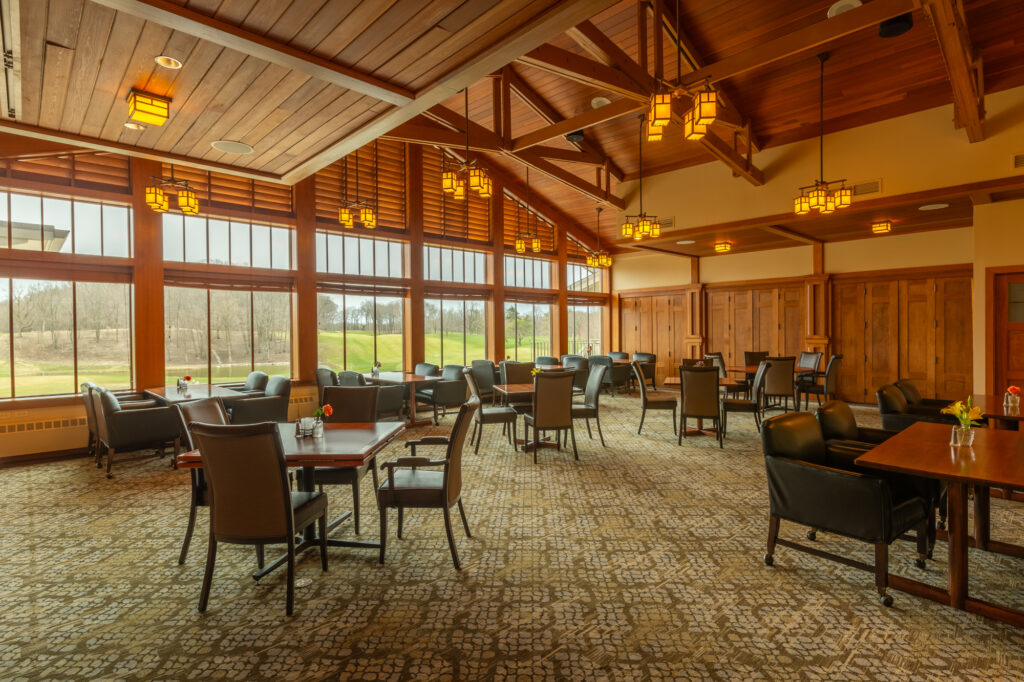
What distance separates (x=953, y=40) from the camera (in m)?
4.32

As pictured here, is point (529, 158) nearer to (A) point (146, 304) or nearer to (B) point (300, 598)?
(A) point (146, 304)

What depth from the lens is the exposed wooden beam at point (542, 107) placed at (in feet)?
26.4

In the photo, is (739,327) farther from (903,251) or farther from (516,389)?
(516,389)

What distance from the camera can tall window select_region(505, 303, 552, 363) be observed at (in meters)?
11.8

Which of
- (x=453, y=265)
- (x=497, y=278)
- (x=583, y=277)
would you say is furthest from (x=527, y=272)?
(x=453, y=265)

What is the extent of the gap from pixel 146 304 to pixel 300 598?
5.98 meters

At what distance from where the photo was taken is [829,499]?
277 cm

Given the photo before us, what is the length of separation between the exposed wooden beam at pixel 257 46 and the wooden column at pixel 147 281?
Result: 5831 mm

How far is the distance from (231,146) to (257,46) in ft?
4.51

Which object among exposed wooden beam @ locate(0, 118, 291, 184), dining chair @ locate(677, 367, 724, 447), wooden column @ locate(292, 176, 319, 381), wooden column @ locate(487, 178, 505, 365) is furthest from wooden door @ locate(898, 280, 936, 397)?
wooden column @ locate(292, 176, 319, 381)

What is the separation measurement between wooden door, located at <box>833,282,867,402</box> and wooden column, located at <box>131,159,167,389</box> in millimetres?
11988

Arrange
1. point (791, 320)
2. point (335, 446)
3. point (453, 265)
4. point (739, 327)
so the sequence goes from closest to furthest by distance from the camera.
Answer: point (335, 446), point (453, 265), point (791, 320), point (739, 327)

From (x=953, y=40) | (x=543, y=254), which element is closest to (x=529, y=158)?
(x=543, y=254)

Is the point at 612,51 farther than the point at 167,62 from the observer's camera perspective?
Yes
